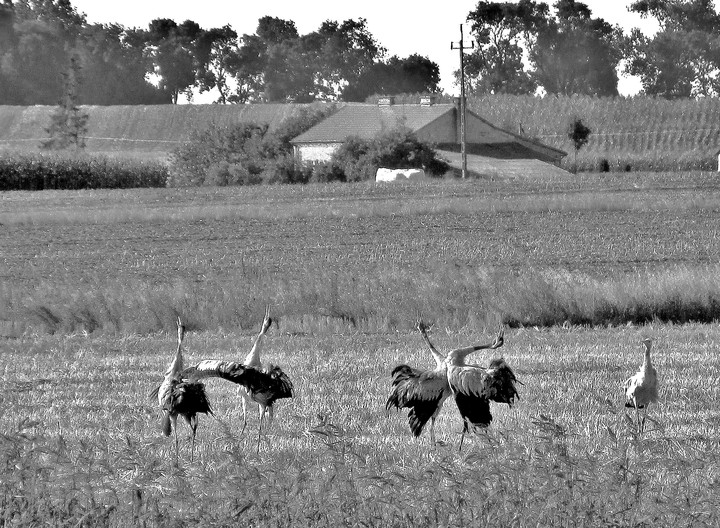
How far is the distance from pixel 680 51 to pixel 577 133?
32891mm

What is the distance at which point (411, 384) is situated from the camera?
29.5 ft

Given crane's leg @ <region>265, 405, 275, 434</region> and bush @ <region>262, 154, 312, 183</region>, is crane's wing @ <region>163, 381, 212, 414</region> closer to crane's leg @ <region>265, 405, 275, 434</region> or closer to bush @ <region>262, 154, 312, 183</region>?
crane's leg @ <region>265, 405, 275, 434</region>

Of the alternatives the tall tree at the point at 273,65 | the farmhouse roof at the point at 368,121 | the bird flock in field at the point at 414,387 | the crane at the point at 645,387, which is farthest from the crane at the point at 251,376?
the tall tree at the point at 273,65

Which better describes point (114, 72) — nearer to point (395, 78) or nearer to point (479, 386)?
point (395, 78)

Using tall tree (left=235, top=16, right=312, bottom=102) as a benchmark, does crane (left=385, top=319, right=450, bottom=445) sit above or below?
below

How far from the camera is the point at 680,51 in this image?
121125 mm

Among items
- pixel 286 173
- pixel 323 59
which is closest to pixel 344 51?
pixel 323 59

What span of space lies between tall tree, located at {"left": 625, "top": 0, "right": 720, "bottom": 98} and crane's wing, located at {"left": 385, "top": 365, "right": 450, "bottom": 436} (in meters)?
116

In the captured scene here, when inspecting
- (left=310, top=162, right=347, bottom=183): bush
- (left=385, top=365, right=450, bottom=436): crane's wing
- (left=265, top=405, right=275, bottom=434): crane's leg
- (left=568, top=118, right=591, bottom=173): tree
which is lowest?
(left=310, top=162, right=347, bottom=183): bush

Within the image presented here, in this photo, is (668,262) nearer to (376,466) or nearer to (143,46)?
(376,466)

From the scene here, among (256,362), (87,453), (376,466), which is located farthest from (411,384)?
(87,453)

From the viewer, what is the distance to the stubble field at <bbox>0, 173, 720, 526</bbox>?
7.37 m

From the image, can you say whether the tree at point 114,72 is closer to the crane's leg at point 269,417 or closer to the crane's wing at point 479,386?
the crane's leg at point 269,417

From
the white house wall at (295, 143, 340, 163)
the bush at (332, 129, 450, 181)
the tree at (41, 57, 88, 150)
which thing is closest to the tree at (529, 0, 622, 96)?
the tree at (41, 57, 88, 150)
